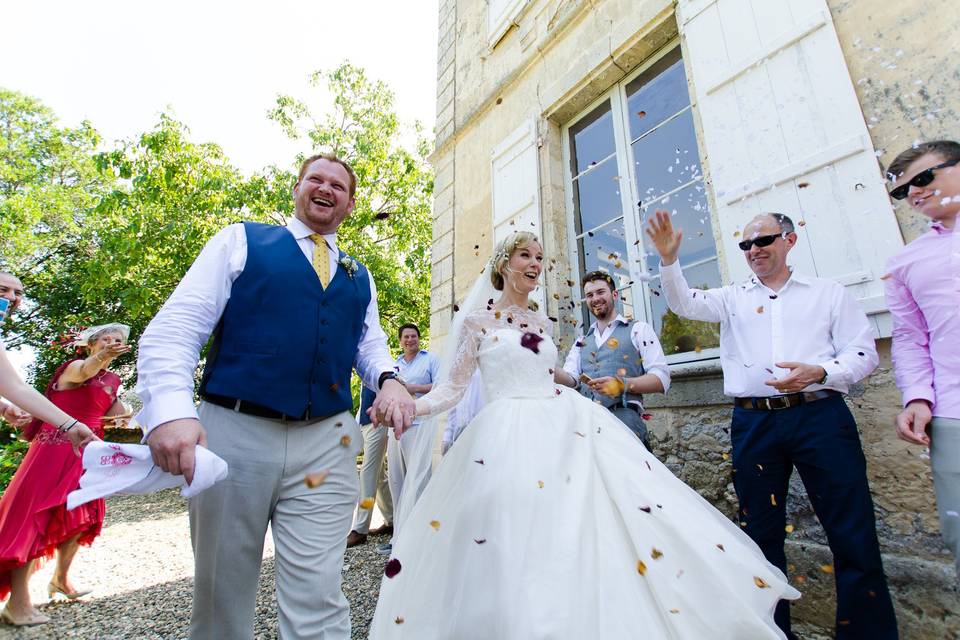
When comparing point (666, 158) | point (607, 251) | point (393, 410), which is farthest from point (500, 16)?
point (393, 410)

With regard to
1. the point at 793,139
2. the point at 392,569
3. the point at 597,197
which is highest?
the point at 597,197

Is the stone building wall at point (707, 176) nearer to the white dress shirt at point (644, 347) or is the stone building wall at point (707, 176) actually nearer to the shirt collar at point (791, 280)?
the white dress shirt at point (644, 347)

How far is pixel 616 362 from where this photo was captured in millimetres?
3133

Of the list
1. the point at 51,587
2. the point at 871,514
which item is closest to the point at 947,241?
the point at 871,514

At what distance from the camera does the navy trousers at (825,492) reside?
190cm

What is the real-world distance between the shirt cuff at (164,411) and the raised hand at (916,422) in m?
2.45

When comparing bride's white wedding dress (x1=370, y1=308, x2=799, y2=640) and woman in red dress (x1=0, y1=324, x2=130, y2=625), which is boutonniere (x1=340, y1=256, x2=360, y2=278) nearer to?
bride's white wedding dress (x1=370, y1=308, x2=799, y2=640)

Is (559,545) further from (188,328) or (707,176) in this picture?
(707,176)

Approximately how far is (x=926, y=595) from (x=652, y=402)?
5.36 ft

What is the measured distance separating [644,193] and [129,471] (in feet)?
12.3

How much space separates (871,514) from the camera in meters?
1.98

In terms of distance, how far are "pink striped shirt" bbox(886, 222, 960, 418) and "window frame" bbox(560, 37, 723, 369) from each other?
1.23 metres

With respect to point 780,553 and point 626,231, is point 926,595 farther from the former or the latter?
point 626,231

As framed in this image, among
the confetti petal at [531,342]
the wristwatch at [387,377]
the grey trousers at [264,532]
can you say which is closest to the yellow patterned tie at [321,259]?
the wristwatch at [387,377]
